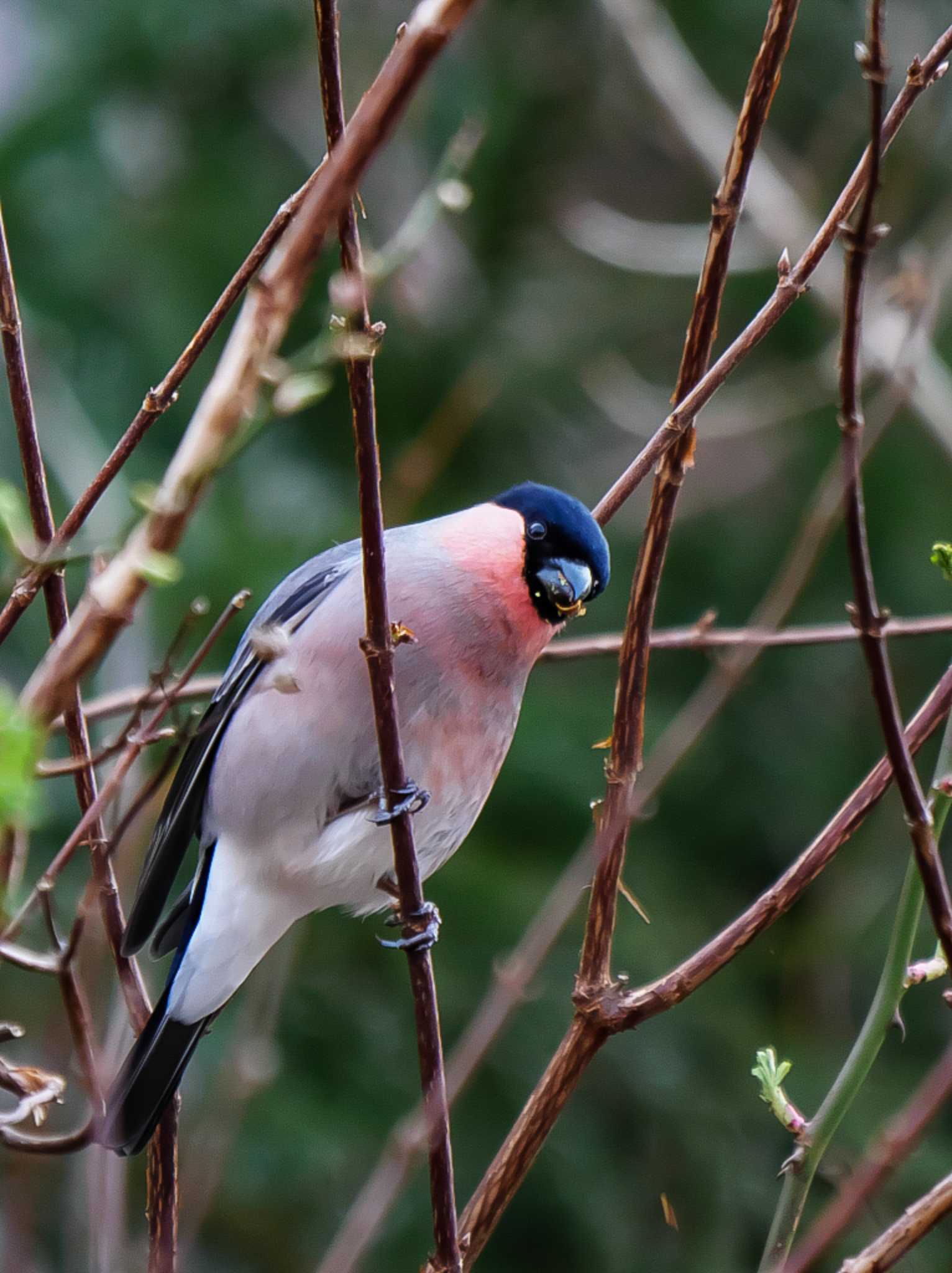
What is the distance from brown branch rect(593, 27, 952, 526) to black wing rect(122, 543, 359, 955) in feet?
2.94

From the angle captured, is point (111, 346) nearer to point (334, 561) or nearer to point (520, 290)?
point (520, 290)

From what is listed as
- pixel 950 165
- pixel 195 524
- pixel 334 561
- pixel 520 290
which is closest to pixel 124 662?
pixel 195 524

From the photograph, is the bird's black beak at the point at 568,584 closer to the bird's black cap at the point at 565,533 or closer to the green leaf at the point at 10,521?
the bird's black cap at the point at 565,533

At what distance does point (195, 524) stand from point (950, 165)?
2924mm

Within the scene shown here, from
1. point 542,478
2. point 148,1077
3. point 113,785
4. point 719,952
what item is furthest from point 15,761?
point 542,478

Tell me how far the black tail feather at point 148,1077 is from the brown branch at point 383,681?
1.61 ft

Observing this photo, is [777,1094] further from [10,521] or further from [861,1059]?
[10,521]

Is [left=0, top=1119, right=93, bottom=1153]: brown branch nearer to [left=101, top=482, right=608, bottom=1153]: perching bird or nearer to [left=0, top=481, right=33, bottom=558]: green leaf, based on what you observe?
[left=0, top=481, right=33, bottom=558]: green leaf

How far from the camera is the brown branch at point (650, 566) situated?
1487 millimetres

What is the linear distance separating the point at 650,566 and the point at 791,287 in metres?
0.34

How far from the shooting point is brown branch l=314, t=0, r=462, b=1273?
114cm

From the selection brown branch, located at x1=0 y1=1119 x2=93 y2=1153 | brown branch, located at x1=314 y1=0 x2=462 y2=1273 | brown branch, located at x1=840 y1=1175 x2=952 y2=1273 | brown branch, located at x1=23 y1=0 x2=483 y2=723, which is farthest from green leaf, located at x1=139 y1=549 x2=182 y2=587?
brown branch, located at x1=840 y1=1175 x2=952 y2=1273

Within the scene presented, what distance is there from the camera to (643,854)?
4332 millimetres

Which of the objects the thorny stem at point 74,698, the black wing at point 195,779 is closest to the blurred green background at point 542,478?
the black wing at point 195,779
